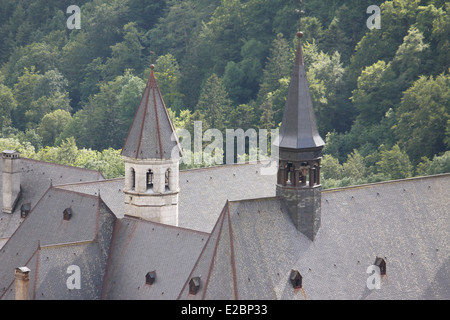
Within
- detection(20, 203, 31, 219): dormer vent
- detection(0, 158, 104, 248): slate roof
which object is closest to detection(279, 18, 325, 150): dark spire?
detection(0, 158, 104, 248): slate roof

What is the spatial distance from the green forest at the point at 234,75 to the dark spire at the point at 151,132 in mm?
33889

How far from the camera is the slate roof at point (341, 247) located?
6981cm

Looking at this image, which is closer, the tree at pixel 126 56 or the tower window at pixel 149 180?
the tower window at pixel 149 180

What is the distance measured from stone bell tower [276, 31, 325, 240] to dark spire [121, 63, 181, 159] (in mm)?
10099

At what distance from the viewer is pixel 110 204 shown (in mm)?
84938

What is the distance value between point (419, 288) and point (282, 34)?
79452 millimetres

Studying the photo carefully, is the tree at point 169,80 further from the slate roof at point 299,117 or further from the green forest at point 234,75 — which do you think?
the slate roof at point 299,117

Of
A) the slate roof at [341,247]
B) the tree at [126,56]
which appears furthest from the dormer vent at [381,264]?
the tree at [126,56]

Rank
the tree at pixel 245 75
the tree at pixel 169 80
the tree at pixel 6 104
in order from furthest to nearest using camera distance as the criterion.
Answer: the tree at pixel 6 104
the tree at pixel 169 80
the tree at pixel 245 75

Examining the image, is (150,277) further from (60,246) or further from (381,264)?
(381,264)

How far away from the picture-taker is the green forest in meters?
125

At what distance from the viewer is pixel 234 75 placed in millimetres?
155625

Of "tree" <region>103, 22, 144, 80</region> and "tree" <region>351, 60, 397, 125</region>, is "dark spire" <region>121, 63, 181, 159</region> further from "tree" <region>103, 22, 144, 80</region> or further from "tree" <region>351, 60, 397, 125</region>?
"tree" <region>103, 22, 144, 80</region>

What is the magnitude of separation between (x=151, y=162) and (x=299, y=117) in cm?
1166
